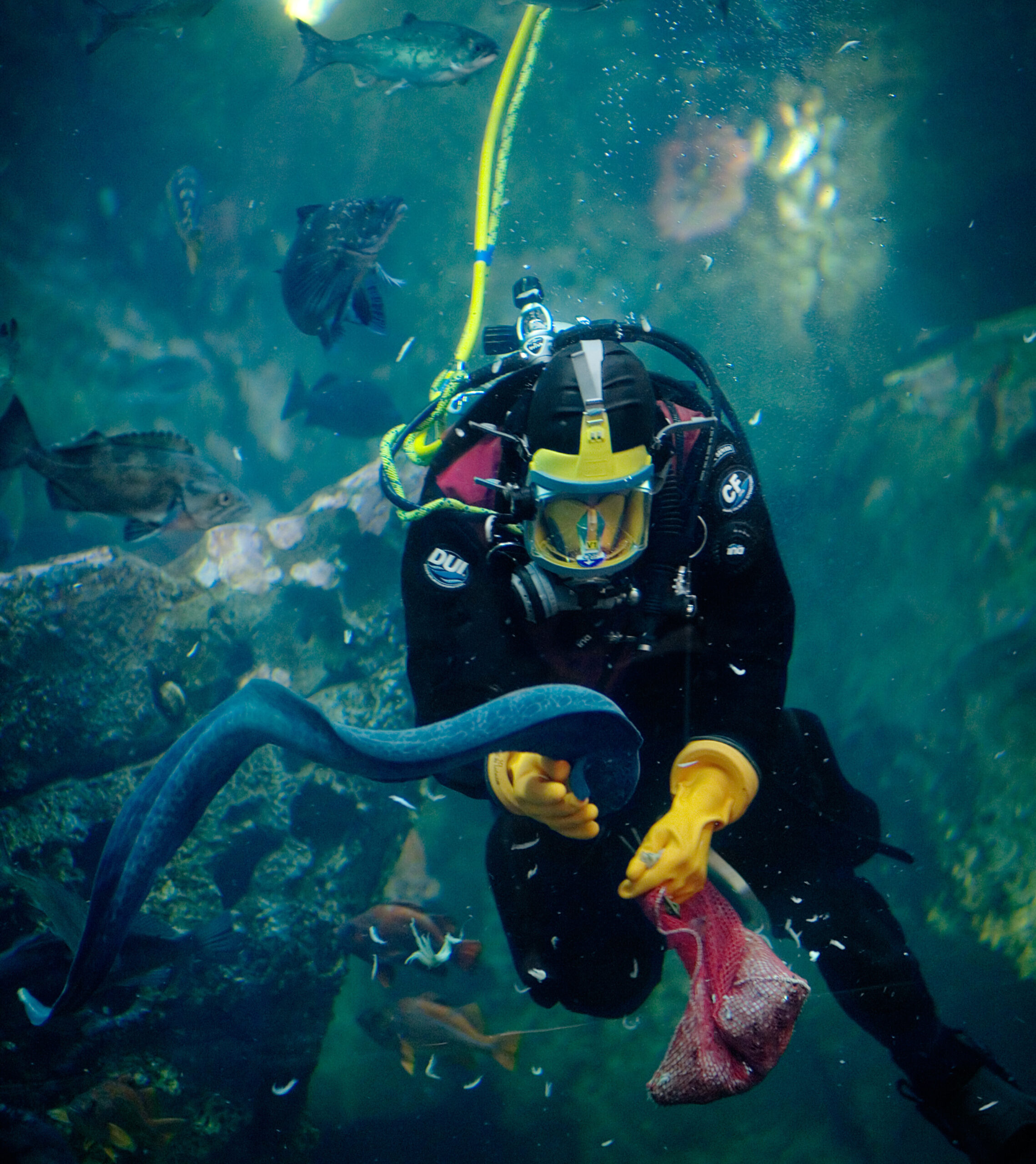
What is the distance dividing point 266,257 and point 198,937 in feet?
36.4

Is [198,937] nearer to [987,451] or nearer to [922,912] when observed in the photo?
[922,912]

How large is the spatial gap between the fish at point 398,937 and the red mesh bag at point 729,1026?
3.18m

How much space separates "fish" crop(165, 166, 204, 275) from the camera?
7758 millimetres

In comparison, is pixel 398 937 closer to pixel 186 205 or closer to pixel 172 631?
pixel 172 631

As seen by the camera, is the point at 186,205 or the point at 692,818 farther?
the point at 186,205

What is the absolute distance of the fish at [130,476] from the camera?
413cm

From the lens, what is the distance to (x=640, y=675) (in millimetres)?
2359

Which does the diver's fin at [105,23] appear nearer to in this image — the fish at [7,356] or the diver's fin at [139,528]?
the fish at [7,356]

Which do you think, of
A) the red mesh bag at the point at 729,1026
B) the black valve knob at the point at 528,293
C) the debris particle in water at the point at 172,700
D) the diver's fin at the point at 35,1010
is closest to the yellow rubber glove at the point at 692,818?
the red mesh bag at the point at 729,1026

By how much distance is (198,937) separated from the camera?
4.70 m

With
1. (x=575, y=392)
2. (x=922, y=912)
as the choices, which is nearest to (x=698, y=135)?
(x=575, y=392)

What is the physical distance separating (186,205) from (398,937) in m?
9.21

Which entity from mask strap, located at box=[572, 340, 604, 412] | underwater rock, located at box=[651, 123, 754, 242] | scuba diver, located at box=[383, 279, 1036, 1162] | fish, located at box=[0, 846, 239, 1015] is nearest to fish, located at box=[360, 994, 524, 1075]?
fish, located at box=[0, 846, 239, 1015]

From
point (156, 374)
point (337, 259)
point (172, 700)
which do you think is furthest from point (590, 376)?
point (156, 374)
